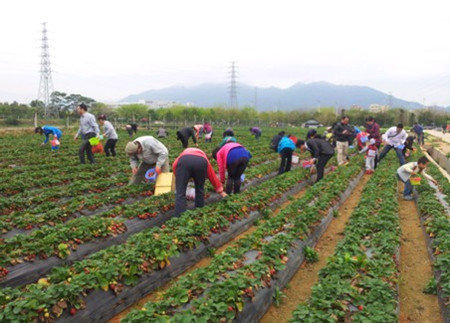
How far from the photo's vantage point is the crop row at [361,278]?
12.0 ft

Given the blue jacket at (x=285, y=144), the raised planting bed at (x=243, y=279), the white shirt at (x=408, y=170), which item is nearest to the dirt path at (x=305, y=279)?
the raised planting bed at (x=243, y=279)

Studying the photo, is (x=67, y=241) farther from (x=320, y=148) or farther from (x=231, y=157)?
(x=320, y=148)

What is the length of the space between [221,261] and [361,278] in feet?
5.81

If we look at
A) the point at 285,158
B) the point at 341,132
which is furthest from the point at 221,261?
the point at 341,132

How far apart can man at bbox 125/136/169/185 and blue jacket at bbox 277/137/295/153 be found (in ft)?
16.8

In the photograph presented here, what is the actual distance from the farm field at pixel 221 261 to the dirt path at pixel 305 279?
0.9 inches

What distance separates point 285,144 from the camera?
12.2m

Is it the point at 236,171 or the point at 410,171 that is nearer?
the point at 236,171

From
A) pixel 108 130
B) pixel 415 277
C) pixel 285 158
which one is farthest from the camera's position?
pixel 108 130

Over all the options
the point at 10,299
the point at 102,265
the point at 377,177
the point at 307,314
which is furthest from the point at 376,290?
the point at 377,177

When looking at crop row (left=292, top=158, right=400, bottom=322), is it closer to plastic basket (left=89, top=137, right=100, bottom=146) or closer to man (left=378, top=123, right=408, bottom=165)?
man (left=378, top=123, right=408, bottom=165)

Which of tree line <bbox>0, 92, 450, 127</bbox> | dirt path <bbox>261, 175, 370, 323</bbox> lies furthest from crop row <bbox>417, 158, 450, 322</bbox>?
tree line <bbox>0, 92, 450, 127</bbox>

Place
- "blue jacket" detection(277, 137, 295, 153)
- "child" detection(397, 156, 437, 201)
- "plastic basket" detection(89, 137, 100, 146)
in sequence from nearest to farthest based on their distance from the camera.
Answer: "child" detection(397, 156, 437, 201)
"plastic basket" detection(89, 137, 100, 146)
"blue jacket" detection(277, 137, 295, 153)

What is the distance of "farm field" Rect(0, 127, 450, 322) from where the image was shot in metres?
3.71
